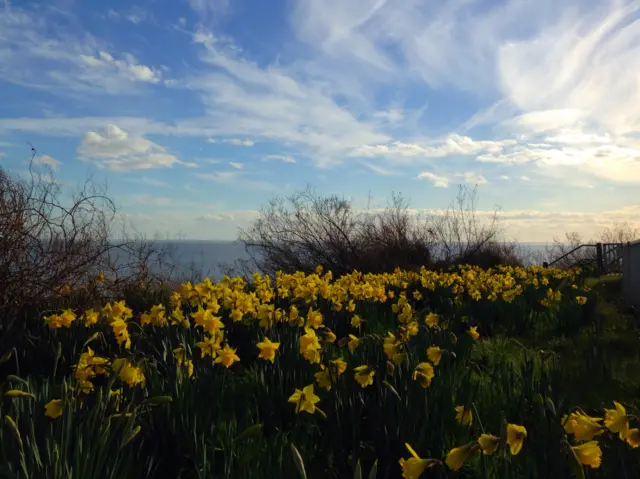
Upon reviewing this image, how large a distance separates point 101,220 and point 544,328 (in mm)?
5773

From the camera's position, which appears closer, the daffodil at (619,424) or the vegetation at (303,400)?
the daffodil at (619,424)

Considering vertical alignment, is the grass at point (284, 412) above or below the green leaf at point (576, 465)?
below

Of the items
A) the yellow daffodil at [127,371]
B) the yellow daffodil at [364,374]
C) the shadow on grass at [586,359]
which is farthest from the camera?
the shadow on grass at [586,359]

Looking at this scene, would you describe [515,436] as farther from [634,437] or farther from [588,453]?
[634,437]

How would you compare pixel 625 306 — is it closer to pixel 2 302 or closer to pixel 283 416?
pixel 283 416

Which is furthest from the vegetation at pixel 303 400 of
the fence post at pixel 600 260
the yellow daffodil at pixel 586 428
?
the fence post at pixel 600 260

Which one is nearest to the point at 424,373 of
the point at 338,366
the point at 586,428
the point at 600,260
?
the point at 338,366

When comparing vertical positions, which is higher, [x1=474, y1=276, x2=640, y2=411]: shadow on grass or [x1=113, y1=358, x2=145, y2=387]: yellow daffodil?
[x1=113, y1=358, x2=145, y2=387]: yellow daffodil

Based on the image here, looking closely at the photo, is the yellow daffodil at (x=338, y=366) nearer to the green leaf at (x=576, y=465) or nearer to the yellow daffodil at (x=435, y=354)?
the yellow daffodil at (x=435, y=354)

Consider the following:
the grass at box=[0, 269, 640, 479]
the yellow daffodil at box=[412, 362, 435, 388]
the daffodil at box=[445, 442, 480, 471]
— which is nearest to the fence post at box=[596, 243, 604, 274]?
the grass at box=[0, 269, 640, 479]

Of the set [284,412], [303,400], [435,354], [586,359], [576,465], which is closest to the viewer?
[576,465]

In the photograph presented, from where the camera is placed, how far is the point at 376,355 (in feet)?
10.2

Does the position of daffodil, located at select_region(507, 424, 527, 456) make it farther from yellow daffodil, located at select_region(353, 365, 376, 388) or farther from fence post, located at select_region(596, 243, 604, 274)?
fence post, located at select_region(596, 243, 604, 274)

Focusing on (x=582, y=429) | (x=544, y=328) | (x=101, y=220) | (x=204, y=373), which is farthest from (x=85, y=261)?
(x=582, y=429)
